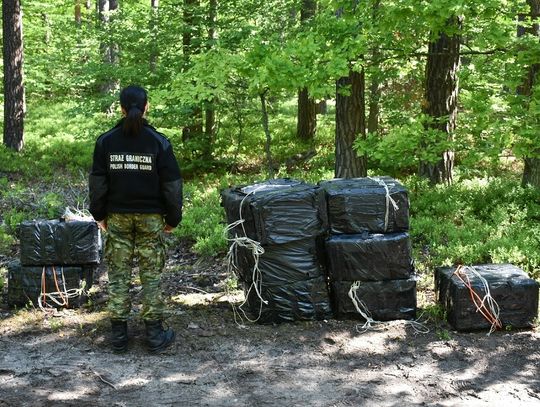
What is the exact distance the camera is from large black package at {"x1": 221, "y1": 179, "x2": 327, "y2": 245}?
18.2ft

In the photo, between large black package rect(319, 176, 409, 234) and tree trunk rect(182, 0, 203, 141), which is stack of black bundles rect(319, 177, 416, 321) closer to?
large black package rect(319, 176, 409, 234)

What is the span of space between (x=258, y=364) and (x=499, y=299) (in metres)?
2.42

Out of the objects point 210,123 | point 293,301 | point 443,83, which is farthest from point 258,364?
point 210,123

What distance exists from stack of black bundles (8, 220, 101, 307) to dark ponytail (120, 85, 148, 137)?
1.61m

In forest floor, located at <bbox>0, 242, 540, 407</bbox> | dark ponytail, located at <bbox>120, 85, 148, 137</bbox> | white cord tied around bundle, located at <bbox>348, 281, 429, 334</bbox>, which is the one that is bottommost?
forest floor, located at <bbox>0, 242, 540, 407</bbox>

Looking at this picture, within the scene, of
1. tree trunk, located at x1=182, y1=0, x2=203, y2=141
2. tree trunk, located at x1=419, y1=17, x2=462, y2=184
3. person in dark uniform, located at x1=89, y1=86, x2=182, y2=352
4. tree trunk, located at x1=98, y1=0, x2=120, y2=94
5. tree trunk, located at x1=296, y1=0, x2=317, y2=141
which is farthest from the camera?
tree trunk, located at x1=296, y1=0, x2=317, y2=141

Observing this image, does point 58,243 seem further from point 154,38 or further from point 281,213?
point 154,38

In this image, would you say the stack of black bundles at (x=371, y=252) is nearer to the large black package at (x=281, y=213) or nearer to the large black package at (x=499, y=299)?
the large black package at (x=281, y=213)

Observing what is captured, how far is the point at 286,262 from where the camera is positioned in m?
Result: 5.64

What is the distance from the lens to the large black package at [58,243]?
237 inches

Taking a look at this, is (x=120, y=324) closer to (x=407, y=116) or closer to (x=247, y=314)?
(x=247, y=314)

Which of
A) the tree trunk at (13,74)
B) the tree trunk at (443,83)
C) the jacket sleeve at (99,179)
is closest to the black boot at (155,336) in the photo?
the jacket sleeve at (99,179)

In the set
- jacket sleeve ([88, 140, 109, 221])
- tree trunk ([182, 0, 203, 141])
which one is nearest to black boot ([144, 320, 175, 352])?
jacket sleeve ([88, 140, 109, 221])

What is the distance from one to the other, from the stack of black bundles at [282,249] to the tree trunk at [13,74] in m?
13.0
